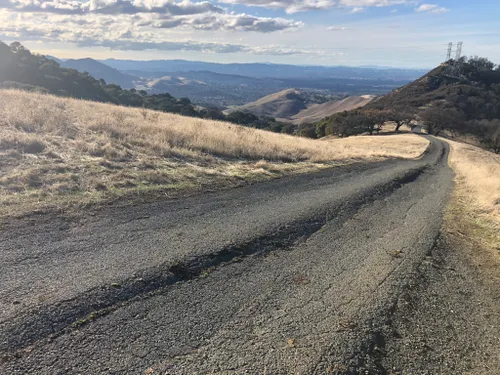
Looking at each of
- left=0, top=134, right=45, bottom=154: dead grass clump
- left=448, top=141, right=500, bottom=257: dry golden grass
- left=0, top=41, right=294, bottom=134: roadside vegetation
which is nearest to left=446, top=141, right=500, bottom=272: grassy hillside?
left=448, top=141, right=500, bottom=257: dry golden grass

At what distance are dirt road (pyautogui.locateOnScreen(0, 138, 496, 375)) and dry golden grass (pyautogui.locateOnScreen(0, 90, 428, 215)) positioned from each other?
1223mm

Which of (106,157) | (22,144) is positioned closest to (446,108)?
Answer: (106,157)

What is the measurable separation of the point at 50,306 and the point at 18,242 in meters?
1.86

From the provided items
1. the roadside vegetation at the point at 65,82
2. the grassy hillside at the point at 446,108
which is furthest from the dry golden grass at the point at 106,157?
the grassy hillside at the point at 446,108

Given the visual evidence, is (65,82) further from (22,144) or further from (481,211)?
(481,211)

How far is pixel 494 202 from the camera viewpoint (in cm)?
1164

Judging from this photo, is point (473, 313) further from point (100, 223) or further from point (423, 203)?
point (423, 203)

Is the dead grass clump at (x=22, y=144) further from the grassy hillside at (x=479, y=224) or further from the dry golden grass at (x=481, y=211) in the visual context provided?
the dry golden grass at (x=481, y=211)

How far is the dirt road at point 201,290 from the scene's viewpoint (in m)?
3.40

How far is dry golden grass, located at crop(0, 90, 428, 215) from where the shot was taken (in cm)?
745

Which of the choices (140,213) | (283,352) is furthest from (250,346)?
(140,213)

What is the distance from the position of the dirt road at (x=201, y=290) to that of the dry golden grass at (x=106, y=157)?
1.22 meters

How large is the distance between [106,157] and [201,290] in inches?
271

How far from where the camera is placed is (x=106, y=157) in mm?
10125
